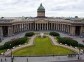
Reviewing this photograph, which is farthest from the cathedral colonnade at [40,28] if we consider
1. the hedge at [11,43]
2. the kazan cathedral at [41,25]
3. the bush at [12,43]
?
the hedge at [11,43]

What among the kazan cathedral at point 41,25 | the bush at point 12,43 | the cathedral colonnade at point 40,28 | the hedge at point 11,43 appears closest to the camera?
the hedge at point 11,43

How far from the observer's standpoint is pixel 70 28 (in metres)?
122

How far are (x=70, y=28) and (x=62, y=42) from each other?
47160 mm

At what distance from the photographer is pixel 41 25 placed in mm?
144250

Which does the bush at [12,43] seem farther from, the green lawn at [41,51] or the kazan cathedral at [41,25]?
the kazan cathedral at [41,25]

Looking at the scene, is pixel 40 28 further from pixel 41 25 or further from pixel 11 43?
pixel 11 43

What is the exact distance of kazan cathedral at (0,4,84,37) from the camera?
119 meters

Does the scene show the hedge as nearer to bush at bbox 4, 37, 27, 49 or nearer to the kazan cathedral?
bush at bbox 4, 37, 27, 49

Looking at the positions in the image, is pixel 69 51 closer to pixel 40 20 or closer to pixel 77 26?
pixel 77 26

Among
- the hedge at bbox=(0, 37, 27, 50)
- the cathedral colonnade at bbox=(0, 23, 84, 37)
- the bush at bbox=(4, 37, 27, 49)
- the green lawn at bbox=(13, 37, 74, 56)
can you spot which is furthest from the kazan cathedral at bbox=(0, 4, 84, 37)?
the green lawn at bbox=(13, 37, 74, 56)

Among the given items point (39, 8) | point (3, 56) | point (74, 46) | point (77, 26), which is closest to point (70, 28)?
point (77, 26)

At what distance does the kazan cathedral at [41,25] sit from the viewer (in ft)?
391

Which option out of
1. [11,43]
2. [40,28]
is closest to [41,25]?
[40,28]

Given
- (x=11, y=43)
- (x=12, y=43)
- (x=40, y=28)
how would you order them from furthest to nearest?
(x=40, y=28)
(x=12, y=43)
(x=11, y=43)
